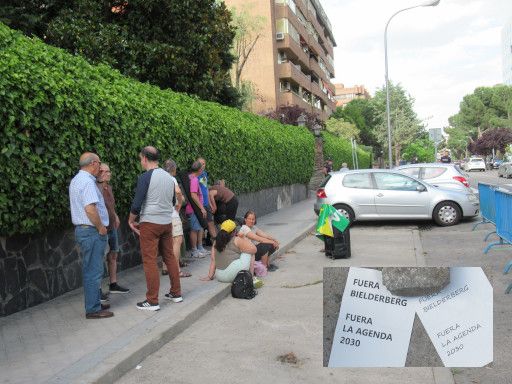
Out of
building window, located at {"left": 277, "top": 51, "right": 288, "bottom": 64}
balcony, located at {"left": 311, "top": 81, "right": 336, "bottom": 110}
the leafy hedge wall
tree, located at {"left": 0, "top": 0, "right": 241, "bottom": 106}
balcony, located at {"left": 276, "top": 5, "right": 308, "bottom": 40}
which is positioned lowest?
the leafy hedge wall

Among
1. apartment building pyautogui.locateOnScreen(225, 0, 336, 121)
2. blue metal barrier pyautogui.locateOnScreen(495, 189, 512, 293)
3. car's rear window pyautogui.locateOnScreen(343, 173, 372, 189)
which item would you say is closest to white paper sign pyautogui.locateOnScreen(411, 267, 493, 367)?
blue metal barrier pyautogui.locateOnScreen(495, 189, 512, 293)

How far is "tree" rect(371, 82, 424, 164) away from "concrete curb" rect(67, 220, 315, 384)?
7508 centimetres

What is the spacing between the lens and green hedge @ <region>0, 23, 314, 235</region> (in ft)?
19.0

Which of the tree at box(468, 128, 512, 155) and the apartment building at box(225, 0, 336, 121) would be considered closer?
the apartment building at box(225, 0, 336, 121)

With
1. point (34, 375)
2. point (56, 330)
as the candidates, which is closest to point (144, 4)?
point (56, 330)

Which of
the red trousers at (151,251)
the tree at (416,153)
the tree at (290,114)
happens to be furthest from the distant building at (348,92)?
the red trousers at (151,251)

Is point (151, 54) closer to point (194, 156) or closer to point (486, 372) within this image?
point (194, 156)

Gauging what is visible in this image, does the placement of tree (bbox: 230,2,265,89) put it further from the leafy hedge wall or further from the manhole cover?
the manhole cover

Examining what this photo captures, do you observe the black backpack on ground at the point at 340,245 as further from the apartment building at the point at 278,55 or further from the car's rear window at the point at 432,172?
the apartment building at the point at 278,55

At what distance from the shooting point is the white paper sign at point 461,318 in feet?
9.55

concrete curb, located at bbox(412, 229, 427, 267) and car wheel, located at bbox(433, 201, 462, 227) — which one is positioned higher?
car wheel, located at bbox(433, 201, 462, 227)

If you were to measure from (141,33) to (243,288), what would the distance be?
45.0 ft

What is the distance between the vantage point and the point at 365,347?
2912mm

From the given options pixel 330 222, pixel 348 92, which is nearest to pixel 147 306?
pixel 330 222
